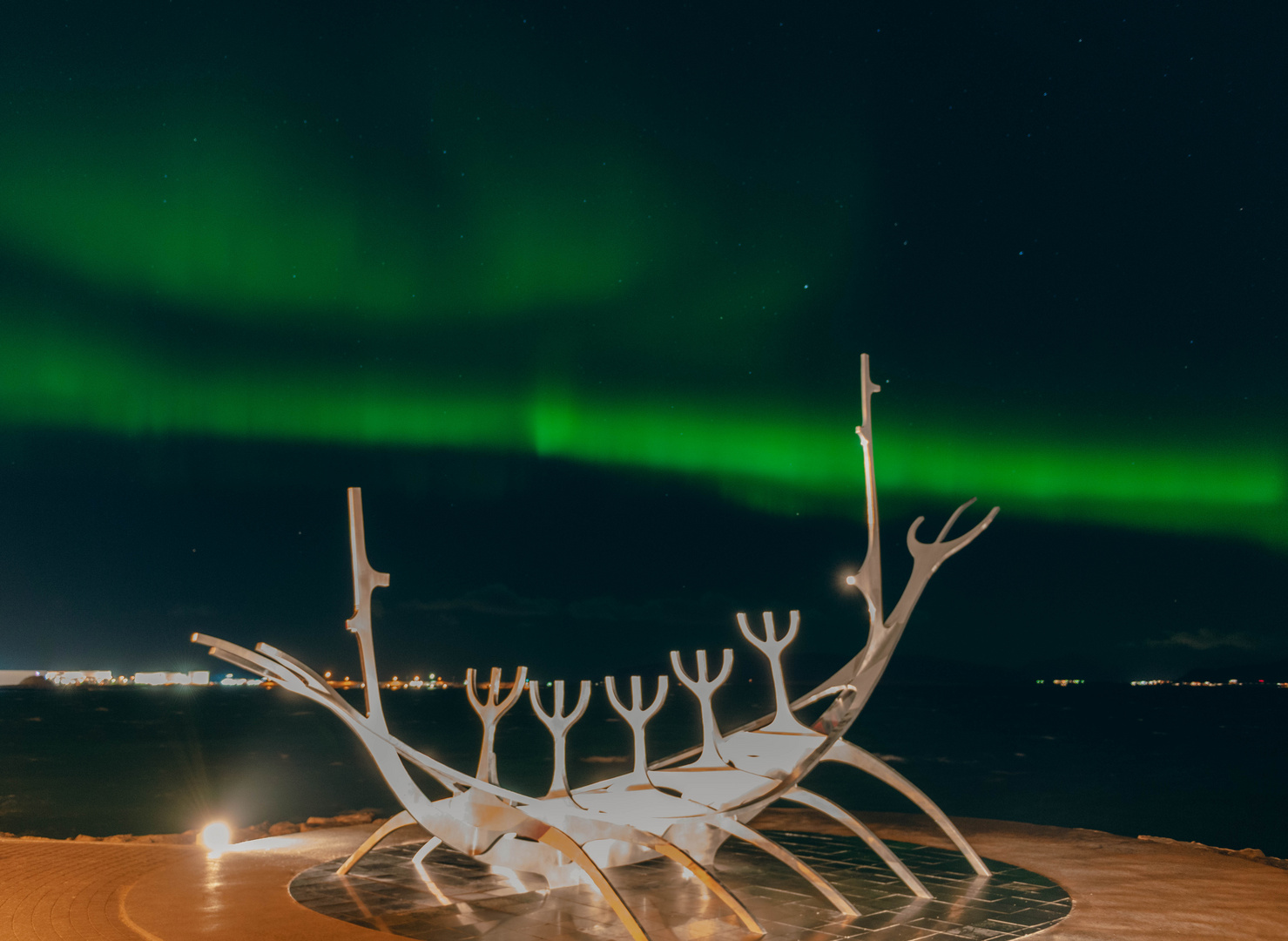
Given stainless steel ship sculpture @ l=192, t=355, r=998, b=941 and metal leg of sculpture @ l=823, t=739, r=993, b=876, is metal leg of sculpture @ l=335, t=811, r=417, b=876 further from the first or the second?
metal leg of sculpture @ l=823, t=739, r=993, b=876

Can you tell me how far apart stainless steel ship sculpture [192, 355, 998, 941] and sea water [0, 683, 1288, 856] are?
21.0 metres

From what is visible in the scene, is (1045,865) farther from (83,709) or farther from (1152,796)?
(83,709)

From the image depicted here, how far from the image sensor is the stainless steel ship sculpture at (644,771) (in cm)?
743

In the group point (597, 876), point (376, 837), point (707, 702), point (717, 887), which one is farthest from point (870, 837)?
point (376, 837)

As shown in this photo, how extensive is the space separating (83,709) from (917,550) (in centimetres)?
11321

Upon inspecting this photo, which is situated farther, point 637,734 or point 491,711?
point 491,711

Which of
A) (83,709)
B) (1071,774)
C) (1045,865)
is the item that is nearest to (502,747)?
(1071,774)

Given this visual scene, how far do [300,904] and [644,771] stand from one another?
287 centimetres

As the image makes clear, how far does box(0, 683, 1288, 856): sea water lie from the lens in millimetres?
29609

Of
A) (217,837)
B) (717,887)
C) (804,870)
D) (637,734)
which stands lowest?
(217,837)

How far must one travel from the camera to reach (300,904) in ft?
26.0

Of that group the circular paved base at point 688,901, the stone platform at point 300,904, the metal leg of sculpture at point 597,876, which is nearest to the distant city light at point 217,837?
the stone platform at point 300,904

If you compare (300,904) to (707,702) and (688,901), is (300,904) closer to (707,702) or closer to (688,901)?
(688,901)

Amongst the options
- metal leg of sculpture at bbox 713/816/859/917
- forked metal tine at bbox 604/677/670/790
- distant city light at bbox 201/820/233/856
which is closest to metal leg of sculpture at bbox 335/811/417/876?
forked metal tine at bbox 604/677/670/790
